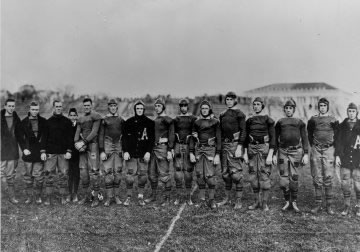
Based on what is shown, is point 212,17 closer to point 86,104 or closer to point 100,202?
point 86,104

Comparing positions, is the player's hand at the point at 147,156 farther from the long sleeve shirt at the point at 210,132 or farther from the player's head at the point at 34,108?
the player's head at the point at 34,108

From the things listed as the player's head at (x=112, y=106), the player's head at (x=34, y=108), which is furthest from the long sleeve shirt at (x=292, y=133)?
the player's head at (x=34, y=108)

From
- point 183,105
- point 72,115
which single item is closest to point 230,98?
point 183,105

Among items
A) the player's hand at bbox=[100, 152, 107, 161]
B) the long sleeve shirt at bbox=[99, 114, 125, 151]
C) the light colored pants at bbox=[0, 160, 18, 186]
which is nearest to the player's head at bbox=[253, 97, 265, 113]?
the long sleeve shirt at bbox=[99, 114, 125, 151]

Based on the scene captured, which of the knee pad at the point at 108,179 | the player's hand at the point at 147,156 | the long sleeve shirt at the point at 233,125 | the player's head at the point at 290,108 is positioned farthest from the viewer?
the knee pad at the point at 108,179

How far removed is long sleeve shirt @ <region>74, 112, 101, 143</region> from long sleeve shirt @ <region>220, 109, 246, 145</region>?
7.64ft

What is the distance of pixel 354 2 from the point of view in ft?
18.8

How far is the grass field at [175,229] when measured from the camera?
15.1 ft

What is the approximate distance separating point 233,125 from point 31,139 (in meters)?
3.85

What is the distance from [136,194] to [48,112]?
345cm

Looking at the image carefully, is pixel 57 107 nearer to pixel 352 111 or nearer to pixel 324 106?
pixel 324 106

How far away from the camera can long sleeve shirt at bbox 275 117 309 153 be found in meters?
5.54

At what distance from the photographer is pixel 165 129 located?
6.03 meters

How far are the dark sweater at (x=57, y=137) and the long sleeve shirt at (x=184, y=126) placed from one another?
2.04m
